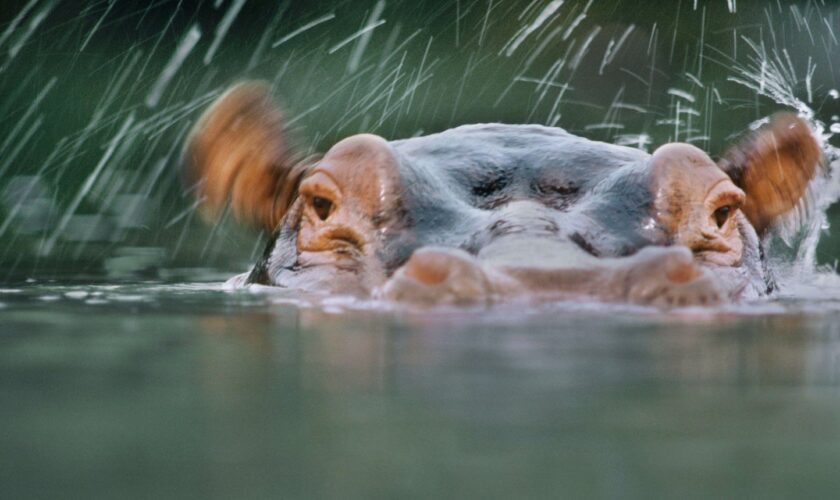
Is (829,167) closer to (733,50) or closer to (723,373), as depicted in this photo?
(723,373)

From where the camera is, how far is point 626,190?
15.2ft

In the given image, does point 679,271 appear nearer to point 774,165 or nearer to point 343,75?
point 774,165

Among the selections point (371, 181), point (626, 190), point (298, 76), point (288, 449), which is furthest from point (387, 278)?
point (298, 76)

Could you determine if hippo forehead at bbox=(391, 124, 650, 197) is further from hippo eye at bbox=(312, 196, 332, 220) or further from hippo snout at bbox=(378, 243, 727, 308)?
hippo snout at bbox=(378, 243, 727, 308)

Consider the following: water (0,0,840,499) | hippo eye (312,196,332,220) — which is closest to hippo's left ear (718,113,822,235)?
water (0,0,840,499)

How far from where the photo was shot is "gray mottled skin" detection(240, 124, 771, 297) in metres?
4.16

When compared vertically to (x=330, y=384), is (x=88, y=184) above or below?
above

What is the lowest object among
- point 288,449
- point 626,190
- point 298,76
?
point 288,449

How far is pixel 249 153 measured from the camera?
565 cm

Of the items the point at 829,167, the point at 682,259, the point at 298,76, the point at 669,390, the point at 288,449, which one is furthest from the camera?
the point at 298,76

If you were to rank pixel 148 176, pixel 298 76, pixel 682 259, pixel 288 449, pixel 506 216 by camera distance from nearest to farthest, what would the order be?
1. pixel 288 449
2. pixel 682 259
3. pixel 506 216
4. pixel 298 76
5. pixel 148 176

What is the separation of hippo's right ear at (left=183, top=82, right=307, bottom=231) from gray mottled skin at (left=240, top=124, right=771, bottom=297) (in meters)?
0.42

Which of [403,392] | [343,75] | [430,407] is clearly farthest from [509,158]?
[343,75]

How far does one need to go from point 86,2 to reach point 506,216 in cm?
1089
